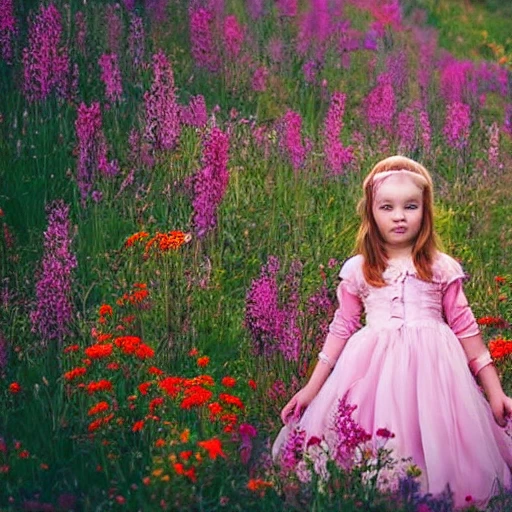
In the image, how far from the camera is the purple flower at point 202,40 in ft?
19.7

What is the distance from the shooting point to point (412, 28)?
677 cm

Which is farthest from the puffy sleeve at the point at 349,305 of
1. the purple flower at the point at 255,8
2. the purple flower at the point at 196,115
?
the purple flower at the point at 255,8

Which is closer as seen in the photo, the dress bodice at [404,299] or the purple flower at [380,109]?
the dress bodice at [404,299]

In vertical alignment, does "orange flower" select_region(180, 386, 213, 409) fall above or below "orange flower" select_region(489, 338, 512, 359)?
above

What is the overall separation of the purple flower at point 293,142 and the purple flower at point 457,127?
0.97 meters

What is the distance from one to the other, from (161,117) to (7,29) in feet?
3.03

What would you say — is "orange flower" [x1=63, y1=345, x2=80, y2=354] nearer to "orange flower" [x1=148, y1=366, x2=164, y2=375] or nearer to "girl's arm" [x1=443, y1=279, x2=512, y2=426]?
"orange flower" [x1=148, y1=366, x2=164, y2=375]

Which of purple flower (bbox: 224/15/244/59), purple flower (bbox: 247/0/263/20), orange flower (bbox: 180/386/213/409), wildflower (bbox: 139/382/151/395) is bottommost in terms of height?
wildflower (bbox: 139/382/151/395)

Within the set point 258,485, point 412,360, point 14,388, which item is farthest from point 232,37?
point 258,485

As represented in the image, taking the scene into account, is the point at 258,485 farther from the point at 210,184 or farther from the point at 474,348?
the point at 210,184

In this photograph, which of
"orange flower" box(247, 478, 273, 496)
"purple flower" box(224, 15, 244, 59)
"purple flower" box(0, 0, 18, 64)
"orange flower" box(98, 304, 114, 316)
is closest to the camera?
"orange flower" box(247, 478, 273, 496)

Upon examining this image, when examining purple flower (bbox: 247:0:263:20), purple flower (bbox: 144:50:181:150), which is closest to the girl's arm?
purple flower (bbox: 144:50:181:150)

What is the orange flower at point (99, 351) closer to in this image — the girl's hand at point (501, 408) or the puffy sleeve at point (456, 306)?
the puffy sleeve at point (456, 306)

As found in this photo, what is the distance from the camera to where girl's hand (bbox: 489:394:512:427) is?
156 inches
